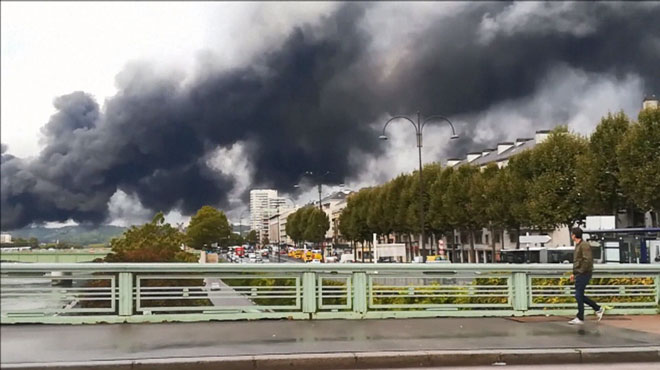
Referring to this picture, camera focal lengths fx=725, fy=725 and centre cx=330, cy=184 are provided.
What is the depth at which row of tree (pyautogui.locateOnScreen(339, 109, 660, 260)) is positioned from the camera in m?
46.9

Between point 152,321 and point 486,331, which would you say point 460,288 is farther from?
point 152,321

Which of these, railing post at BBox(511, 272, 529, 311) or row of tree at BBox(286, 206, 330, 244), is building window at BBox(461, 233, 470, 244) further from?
railing post at BBox(511, 272, 529, 311)

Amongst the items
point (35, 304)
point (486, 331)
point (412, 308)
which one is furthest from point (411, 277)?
point (35, 304)

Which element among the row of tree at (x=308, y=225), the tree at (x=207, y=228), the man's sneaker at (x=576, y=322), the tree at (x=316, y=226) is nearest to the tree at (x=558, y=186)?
the man's sneaker at (x=576, y=322)

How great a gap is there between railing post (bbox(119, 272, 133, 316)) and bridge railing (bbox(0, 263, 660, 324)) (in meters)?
0.02

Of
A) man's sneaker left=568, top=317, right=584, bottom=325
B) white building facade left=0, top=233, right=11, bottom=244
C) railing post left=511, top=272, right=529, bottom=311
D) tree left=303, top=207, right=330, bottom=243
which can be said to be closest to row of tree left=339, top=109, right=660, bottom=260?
railing post left=511, top=272, right=529, bottom=311

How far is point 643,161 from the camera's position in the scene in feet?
153

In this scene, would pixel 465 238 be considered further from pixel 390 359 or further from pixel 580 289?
pixel 390 359

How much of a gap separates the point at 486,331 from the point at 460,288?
2.67 meters

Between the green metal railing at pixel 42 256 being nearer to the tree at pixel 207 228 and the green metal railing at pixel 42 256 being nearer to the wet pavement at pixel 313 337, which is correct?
the wet pavement at pixel 313 337

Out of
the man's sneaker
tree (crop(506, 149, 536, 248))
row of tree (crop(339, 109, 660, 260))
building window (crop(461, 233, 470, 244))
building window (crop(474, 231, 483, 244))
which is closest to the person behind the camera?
the man's sneaker

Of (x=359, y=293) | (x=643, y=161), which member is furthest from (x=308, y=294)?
(x=643, y=161)

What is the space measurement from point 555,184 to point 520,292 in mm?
42860

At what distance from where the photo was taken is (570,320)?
15227mm
